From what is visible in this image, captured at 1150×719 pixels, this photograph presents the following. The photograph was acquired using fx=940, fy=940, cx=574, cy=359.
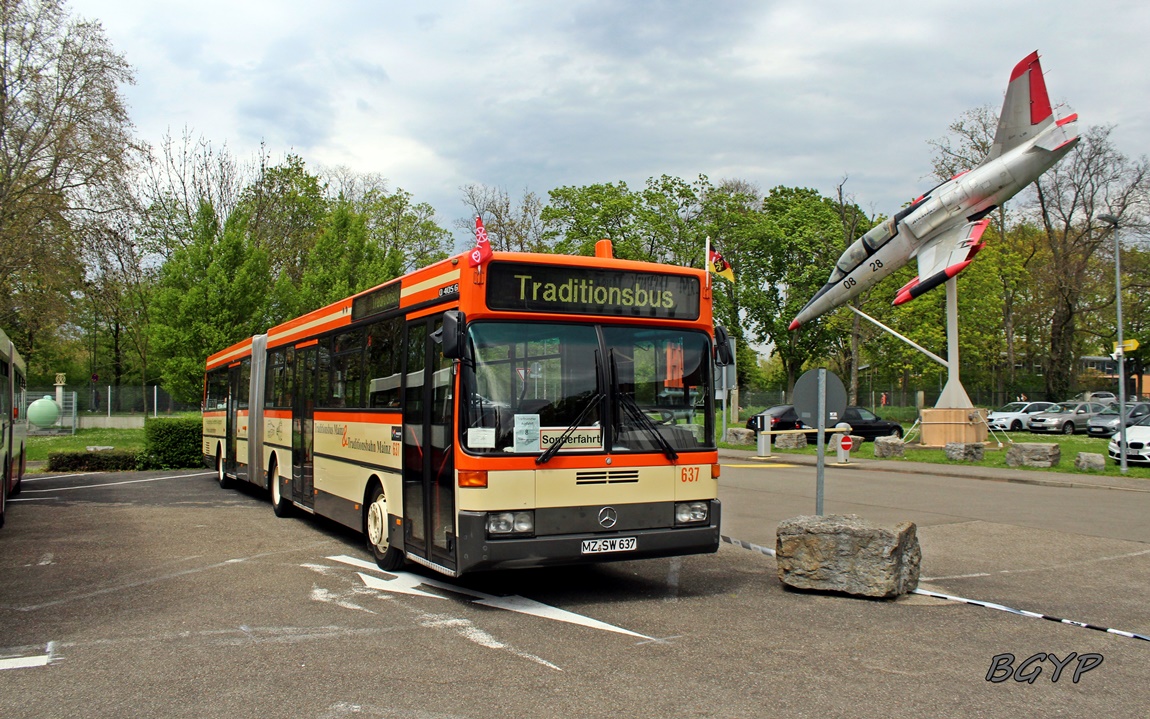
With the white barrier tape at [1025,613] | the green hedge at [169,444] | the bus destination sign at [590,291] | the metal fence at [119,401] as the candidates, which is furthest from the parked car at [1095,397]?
the bus destination sign at [590,291]

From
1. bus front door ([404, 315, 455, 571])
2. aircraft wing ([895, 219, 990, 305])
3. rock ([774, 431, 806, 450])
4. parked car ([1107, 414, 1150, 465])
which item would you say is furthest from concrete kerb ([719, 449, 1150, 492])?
bus front door ([404, 315, 455, 571])

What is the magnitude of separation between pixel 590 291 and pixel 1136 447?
2135 cm

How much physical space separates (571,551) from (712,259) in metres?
5.82

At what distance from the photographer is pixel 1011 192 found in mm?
30156

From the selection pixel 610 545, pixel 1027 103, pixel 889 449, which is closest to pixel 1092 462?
pixel 889 449

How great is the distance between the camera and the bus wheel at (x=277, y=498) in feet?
46.1

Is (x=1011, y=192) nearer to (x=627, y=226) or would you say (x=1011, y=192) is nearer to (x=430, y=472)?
(x=627, y=226)

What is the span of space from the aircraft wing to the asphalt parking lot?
798 inches

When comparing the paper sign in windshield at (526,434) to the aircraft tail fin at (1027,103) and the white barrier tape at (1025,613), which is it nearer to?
the white barrier tape at (1025,613)

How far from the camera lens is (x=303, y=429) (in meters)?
12.7

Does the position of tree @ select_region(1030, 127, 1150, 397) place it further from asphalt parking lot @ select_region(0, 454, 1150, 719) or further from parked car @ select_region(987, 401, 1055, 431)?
asphalt parking lot @ select_region(0, 454, 1150, 719)

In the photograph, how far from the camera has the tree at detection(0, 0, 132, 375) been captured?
29.0 meters

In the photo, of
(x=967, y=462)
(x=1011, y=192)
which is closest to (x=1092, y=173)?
(x=1011, y=192)

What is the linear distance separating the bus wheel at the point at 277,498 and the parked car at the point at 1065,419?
4004 cm
